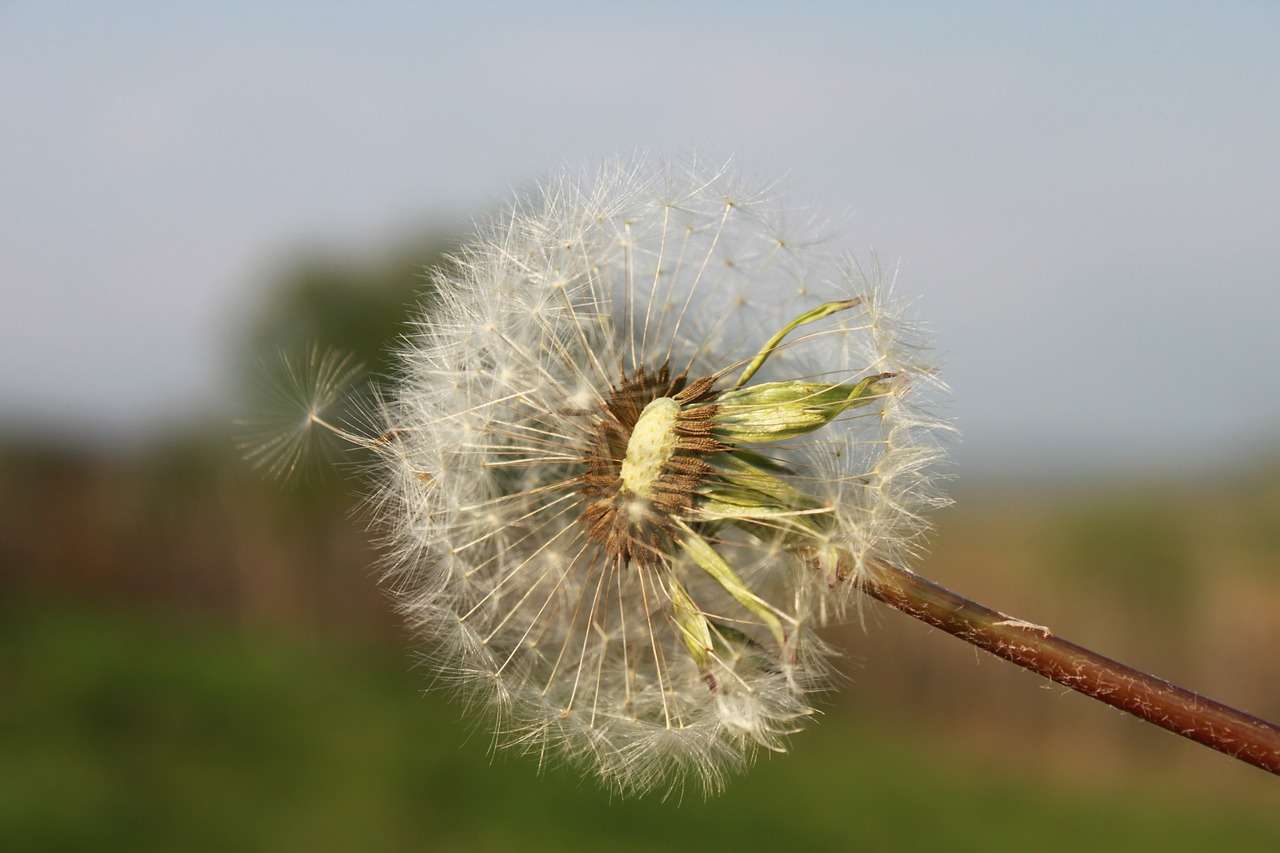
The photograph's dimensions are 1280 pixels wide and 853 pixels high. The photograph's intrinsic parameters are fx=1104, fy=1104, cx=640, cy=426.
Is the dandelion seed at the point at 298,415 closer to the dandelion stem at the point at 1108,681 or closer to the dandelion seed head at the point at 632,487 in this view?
the dandelion seed head at the point at 632,487

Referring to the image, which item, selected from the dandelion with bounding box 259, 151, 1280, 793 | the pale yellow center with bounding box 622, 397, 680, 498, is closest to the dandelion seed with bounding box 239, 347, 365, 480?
the dandelion with bounding box 259, 151, 1280, 793

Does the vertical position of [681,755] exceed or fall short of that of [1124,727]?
it falls short

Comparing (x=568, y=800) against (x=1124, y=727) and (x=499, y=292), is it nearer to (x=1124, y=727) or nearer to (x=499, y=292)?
(x=1124, y=727)

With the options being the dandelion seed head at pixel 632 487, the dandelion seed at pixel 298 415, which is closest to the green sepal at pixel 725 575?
the dandelion seed head at pixel 632 487

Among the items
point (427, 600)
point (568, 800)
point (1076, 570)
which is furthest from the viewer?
point (1076, 570)

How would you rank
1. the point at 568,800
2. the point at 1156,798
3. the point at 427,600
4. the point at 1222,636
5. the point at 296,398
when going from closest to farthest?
the point at 427,600, the point at 296,398, the point at 568,800, the point at 1156,798, the point at 1222,636

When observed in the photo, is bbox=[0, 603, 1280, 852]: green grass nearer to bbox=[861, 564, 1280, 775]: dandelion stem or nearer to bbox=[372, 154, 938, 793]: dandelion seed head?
bbox=[372, 154, 938, 793]: dandelion seed head

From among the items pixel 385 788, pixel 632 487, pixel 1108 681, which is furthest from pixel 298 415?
pixel 385 788

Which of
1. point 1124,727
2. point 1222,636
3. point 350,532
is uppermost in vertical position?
point 1222,636

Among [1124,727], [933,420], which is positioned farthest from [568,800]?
[933,420]
